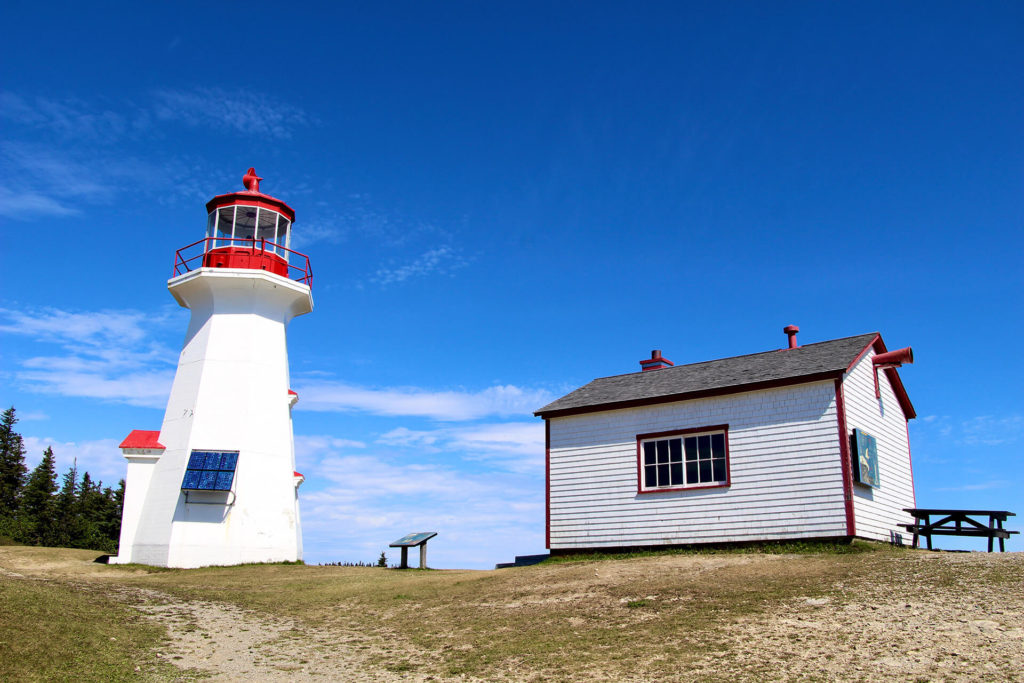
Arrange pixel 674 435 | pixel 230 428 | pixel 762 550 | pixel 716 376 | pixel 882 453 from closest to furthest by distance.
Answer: pixel 762 550 → pixel 674 435 → pixel 882 453 → pixel 716 376 → pixel 230 428

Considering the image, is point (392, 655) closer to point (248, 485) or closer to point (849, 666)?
point (849, 666)

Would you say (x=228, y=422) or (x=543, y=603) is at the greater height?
(x=228, y=422)

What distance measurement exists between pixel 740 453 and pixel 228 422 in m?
15.7

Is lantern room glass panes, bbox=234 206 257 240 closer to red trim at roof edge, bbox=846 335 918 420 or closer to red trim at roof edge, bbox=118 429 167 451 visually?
red trim at roof edge, bbox=118 429 167 451

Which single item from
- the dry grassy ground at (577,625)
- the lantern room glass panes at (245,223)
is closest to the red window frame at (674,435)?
the dry grassy ground at (577,625)

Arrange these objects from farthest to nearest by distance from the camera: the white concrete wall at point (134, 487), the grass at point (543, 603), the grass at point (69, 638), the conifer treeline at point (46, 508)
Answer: the conifer treeline at point (46, 508) < the white concrete wall at point (134, 487) < the grass at point (543, 603) < the grass at point (69, 638)

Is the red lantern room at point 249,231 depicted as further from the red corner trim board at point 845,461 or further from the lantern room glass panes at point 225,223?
the red corner trim board at point 845,461

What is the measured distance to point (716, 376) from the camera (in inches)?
865

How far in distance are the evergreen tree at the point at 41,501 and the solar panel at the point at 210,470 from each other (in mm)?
28467

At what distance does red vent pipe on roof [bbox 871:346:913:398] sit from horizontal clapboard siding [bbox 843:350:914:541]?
0.74 ft

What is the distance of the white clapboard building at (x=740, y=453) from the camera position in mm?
19031

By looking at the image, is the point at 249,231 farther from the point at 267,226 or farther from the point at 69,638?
the point at 69,638

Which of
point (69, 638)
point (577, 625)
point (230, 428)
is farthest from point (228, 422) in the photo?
point (577, 625)

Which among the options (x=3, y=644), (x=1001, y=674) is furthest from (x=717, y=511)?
(x=3, y=644)
